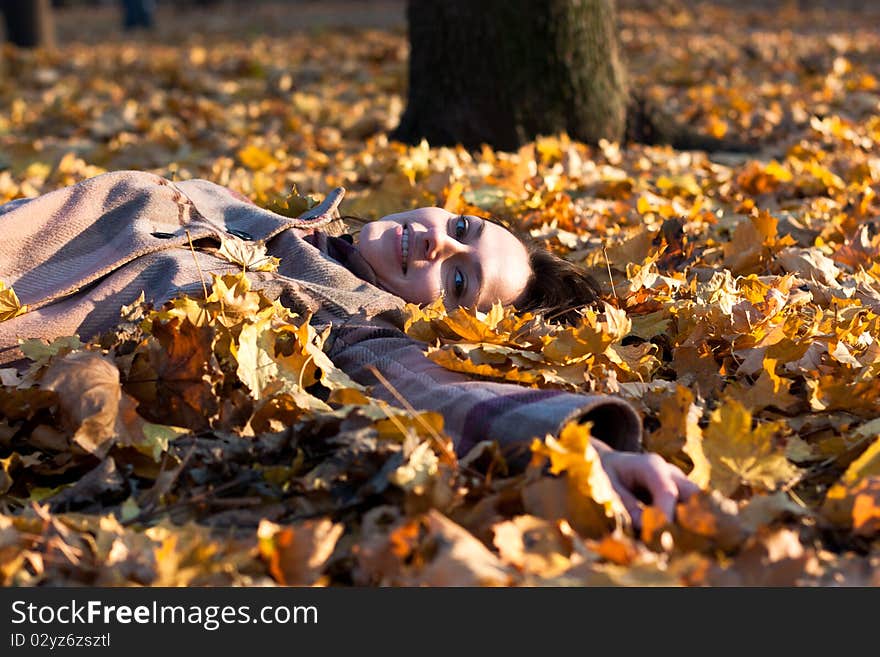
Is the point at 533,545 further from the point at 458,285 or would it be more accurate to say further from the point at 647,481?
the point at 458,285

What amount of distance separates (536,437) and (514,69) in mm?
3551

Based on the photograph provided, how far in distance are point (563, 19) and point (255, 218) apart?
2.76 metres

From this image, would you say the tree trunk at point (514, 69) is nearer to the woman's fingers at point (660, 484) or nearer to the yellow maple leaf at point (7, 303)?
the yellow maple leaf at point (7, 303)

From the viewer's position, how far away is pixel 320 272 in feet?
8.77

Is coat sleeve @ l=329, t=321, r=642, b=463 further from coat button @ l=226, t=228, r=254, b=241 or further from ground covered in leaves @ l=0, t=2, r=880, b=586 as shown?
coat button @ l=226, t=228, r=254, b=241

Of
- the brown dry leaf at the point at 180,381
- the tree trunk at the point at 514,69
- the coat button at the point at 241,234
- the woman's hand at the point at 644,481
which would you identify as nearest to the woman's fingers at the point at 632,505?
the woman's hand at the point at 644,481

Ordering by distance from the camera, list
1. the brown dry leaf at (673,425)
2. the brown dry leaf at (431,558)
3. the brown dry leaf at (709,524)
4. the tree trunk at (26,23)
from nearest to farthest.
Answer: the brown dry leaf at (431,558), the brown dry leaf at (709,524), the brown dry leaf at (673,425), the tree trunk at (26,23)

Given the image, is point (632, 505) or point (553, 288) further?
point (553, 288)

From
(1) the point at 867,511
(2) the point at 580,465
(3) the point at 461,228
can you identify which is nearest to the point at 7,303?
(3) the point at 461,228

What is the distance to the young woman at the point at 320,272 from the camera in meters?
2.14

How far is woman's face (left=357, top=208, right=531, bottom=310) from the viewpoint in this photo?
2.70 metres

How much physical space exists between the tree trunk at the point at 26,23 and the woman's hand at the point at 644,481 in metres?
13.1

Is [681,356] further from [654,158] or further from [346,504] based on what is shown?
[654,158]

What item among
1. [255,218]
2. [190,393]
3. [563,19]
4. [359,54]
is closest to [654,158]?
[563,19]
